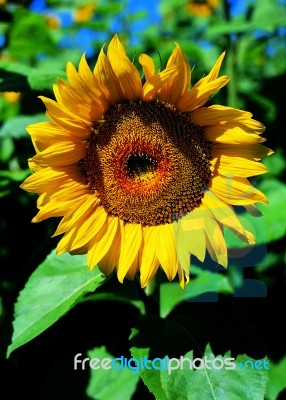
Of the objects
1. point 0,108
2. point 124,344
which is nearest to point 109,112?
point 124,344

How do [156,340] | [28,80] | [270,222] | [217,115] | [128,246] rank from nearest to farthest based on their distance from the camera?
[217,115] < [128,246] < [156,340] < [28,80] < [270,222]

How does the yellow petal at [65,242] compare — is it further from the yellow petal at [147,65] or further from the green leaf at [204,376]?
the yellow petal at [147,65]

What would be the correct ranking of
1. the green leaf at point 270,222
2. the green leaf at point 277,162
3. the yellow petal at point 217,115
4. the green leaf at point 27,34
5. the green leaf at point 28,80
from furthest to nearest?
the green leaf at point 277,162 → the green leaf at point 27,34 → the green leaf at point 270,222 → the green leaf at point 28,80 → the yellow petal at point 217,115

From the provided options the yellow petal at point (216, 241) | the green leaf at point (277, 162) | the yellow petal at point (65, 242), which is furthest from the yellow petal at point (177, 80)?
the green leaf at point (277, 162)

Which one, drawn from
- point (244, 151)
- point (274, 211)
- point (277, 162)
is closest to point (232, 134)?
point (244, 151)

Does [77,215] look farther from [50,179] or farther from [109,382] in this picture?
[109,382]

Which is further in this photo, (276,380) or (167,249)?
(276,380)

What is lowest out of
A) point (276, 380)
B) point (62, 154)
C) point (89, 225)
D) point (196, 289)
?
point (276, 380)
